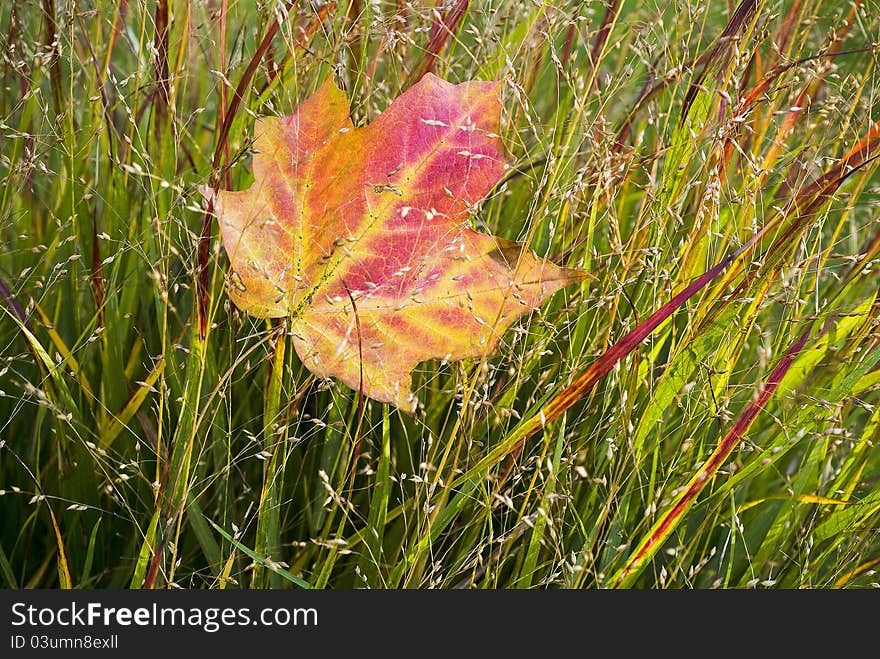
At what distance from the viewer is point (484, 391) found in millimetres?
773

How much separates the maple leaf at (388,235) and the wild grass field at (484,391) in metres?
0.04

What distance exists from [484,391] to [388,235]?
0.61 feet

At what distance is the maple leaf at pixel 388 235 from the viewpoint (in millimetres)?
756

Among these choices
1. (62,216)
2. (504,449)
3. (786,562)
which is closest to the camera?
(504,449)

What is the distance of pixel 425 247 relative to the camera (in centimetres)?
78

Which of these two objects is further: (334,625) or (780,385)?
(780,385)

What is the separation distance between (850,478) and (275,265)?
697 mm

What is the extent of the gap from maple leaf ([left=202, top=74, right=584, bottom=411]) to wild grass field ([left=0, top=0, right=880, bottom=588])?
38mm

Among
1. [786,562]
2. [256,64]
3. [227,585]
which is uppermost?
[256,64]

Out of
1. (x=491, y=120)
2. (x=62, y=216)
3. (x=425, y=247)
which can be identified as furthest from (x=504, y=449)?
(x=62, y=216)

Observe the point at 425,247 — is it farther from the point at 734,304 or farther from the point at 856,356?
the point at 856,356

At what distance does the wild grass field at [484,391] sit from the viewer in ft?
2.52

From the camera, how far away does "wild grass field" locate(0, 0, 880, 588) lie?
77 centimetres

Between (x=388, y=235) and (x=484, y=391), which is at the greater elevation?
(x=388, y=235)
